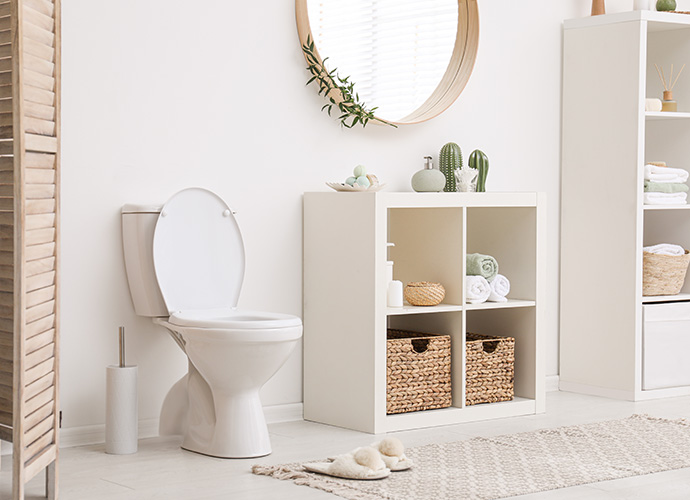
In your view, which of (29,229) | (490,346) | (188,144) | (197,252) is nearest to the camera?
(29,229)

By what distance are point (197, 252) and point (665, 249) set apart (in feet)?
6.77

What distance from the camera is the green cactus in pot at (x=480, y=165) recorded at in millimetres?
3773

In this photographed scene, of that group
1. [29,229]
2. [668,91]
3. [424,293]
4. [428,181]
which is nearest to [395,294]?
[424,293]

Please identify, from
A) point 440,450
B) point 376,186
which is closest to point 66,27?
Result: point 376,186

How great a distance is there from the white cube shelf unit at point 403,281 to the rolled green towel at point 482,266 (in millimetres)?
129

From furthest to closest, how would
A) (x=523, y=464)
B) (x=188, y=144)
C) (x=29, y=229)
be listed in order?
(x=188, y=144)
(x=523, y=464)
(x=29, y=229)

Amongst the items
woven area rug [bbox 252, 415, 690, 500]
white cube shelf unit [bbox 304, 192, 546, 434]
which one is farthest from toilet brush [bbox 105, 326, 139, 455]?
white cube shelf unit [bbox 304, 192, 546, 434]

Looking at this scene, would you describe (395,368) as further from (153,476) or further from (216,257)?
(153,476)

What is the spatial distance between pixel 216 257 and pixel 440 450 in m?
0.99

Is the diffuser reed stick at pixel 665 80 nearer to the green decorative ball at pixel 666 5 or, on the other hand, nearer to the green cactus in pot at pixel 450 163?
the green decorative ball at pixel 666 5

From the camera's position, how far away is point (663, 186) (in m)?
4.10

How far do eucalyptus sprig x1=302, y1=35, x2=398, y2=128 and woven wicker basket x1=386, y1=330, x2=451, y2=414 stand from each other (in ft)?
2.80

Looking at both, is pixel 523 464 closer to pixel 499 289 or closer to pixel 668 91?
pixel 499 289

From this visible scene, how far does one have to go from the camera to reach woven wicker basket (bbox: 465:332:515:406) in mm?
3631
